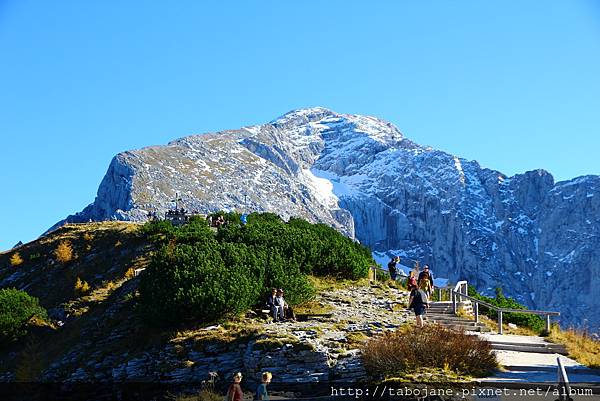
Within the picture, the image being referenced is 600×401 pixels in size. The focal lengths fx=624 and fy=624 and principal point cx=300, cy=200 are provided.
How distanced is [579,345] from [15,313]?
2176 centimetres

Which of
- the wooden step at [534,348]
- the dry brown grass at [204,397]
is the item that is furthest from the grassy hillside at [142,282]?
the wooden step at [534,348]

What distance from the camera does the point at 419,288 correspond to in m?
24.3

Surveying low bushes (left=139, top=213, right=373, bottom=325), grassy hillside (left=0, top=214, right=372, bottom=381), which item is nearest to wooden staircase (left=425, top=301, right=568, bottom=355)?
low bushes (left=139, top=213, right=373, bottom=325)

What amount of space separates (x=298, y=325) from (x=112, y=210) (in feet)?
536

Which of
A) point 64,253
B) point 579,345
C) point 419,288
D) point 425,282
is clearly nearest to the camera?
point 579,345

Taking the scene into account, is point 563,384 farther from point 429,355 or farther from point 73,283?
point 73,283

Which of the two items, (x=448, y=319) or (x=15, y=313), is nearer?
(x=448, y=319)

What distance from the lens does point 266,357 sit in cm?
1828

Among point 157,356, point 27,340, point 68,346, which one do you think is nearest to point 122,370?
point 157,356

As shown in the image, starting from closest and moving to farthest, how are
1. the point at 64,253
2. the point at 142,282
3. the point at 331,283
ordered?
1. the point at 142,282
2. the point at 331,283
3. the point at 64,253

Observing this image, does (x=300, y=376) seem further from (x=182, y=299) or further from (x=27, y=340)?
(x=27, y=340)

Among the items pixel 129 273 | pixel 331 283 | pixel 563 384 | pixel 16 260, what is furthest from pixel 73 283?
pixel 563 384

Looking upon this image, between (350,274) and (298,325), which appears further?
(350,274)

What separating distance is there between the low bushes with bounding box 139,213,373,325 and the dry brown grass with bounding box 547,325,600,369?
9115mm
